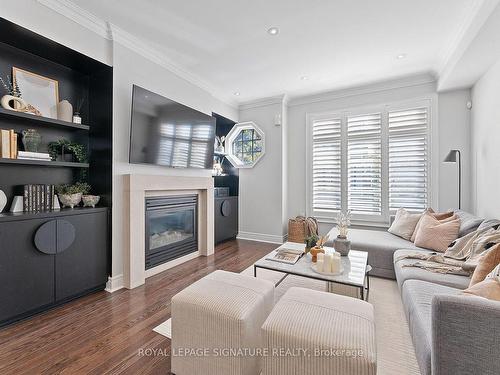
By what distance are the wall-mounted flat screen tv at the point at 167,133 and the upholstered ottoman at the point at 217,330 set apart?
187cm

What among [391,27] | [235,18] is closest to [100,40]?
[235,18]

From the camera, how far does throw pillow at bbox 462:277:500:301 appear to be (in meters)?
1.12

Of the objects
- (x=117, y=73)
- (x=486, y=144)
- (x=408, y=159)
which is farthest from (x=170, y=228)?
(x=486, y=144)

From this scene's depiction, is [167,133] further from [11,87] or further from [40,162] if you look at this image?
[11,87]

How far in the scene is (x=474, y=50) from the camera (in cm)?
245

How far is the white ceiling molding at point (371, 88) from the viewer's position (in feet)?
11.8

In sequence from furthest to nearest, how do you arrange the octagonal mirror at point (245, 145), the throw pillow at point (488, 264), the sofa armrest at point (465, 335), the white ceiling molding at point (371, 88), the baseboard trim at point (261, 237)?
the octagonal mirror at point (245, 145) → the baseboard trim at point (261, 237) → the white ceiling molding at point (371, 88) → the throw pillow at point (488, 264) → the sofa armrest at point (465, 335)

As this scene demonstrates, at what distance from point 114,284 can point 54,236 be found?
81 centimetres

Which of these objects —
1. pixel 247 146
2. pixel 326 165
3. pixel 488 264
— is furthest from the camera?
pixel 247 146

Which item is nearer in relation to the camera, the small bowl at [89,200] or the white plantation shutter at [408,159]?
the small bowl at [89,200]

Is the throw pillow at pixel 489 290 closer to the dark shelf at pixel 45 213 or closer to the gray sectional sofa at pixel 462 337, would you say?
the gray sectional sofa at pixel 462 337

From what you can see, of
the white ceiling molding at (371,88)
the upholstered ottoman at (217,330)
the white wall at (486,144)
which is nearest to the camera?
the upholstered ottoman at (217,330)

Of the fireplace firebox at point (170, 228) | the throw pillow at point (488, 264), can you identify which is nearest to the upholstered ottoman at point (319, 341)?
the throw pillow at point (488, 264)

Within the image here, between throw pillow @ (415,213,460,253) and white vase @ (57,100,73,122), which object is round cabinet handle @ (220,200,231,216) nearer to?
white vase @ (57,100,73,122)
